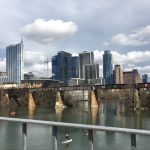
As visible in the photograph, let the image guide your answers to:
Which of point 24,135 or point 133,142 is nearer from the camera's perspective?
point 133,142

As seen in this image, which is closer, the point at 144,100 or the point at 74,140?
the point at 74,140

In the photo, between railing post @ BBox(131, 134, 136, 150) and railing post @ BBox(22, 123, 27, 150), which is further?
railing post @ BBox(22, 123, 27, 150)

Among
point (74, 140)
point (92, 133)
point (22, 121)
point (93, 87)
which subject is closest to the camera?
point (92, 133)

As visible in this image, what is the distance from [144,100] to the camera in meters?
135

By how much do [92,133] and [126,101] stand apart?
125 meters

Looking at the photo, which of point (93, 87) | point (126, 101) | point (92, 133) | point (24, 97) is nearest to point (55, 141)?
point (92, 133)

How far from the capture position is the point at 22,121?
23.2 ft

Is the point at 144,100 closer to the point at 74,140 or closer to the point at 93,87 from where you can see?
the point at 93,87

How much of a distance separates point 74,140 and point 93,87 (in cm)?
13604

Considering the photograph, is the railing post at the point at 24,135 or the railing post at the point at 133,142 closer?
the railing post at the point at 133,142

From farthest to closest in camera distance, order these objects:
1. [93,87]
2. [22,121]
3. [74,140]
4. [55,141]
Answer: [93,87]
[74,140]
[22,121]
[55,141]

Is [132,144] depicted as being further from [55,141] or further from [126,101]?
[126,101]

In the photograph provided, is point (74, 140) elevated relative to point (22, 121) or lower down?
lower down

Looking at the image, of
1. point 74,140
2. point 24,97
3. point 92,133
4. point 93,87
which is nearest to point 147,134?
point 92,133
